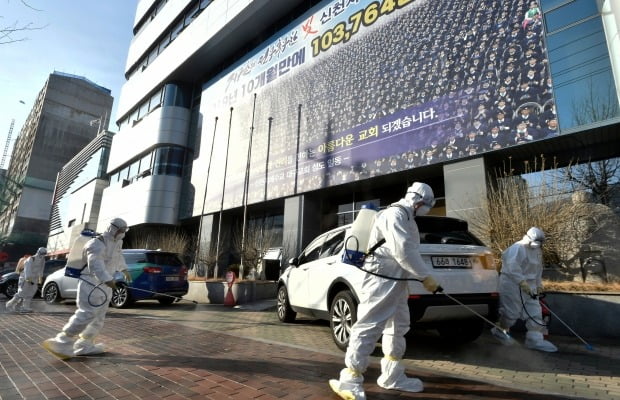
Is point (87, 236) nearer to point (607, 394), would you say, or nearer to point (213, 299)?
point (607, 394)

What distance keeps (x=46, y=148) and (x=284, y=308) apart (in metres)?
86.7

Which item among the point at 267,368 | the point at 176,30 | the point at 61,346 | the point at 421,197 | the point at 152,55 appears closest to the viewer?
the point at 421,197

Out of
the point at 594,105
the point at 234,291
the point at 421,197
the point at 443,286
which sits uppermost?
the point at 594,105

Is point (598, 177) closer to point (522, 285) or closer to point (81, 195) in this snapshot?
point (522, 285)

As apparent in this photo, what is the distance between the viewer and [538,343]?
478 cm

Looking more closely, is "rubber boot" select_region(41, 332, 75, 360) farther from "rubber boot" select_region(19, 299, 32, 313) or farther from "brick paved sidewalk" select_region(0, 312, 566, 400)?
"rubber boot" select_region(19, 299, 32, 313)

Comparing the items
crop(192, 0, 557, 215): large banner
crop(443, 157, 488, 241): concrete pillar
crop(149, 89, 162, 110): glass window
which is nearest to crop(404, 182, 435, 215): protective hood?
crop(443, 157, 488, 241): concrete pillar

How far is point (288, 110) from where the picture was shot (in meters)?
17.7

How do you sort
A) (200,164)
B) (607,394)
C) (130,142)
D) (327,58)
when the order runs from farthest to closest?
(130,142)
(200,164)
(327,58)
(607,394)

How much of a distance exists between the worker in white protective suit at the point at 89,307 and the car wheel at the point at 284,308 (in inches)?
140

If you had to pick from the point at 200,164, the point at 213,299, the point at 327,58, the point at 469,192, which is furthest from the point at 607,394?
the point at 200,164

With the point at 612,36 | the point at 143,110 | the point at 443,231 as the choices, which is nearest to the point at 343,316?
the point at 443,231

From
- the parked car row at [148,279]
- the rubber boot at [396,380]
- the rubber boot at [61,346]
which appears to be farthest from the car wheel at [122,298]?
the rubber boot at [396,380]

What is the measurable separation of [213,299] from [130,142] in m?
23.5
